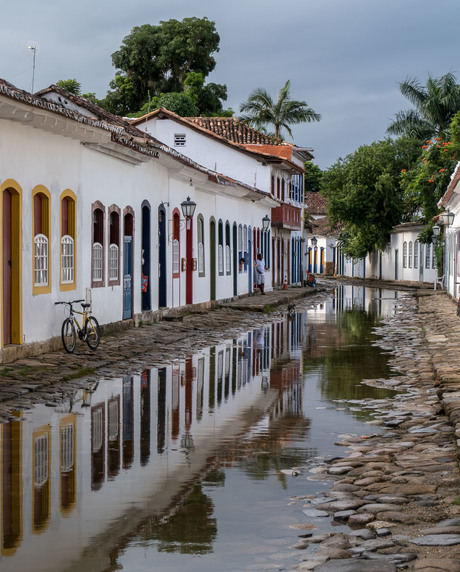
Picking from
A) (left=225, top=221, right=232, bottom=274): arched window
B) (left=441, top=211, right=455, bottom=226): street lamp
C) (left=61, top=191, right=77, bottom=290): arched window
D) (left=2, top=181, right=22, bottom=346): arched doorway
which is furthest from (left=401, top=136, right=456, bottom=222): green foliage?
(left=2, top=181, right=22, bottom=346): arched doorway

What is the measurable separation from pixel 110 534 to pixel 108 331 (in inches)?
512

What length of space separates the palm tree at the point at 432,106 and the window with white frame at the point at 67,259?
2992 cm

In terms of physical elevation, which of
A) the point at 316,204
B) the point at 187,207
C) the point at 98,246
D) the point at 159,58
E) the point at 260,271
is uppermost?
the point at 159,58

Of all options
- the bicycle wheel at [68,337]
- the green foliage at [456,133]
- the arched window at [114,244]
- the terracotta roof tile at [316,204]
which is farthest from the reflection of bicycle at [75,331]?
the terracotta roof tile at [316,204]

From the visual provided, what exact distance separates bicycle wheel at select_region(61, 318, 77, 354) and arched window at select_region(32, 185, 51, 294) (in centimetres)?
60

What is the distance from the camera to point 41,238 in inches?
576

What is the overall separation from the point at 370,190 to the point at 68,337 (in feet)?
136

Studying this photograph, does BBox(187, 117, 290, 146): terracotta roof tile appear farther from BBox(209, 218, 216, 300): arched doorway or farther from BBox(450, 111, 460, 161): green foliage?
BBox(209, 218, 216, 300): arched doorway

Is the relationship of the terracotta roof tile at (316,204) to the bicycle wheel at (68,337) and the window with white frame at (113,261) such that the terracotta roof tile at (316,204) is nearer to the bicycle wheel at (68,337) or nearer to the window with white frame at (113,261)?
the window with white frame at (113,261)

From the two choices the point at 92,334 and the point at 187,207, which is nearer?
the point at 92,334

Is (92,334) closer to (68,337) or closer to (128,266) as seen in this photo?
(68,337)

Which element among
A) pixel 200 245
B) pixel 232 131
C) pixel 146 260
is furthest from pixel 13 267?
pixel 232 131

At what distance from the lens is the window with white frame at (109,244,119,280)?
18609 mm

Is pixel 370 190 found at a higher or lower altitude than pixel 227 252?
higher
